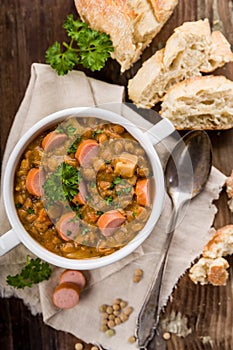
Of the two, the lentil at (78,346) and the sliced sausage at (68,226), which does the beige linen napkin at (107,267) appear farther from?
the sliced sausage at (68,226)

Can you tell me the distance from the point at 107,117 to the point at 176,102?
0.36 meters

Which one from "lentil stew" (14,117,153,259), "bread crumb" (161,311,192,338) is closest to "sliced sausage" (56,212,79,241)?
"lentil stew" (14,117,153,259)

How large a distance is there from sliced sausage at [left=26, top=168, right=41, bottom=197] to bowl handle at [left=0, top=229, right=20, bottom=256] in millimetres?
198

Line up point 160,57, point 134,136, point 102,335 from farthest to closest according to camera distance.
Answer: point 102,335
point 160,57
point 134,136

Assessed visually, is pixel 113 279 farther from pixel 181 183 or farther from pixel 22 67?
pixel 22 67

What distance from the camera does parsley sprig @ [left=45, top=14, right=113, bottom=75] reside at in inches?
107

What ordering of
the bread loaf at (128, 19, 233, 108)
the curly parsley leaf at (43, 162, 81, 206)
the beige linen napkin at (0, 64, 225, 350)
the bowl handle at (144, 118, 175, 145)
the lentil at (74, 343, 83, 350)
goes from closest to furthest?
the curly parsley leaf at (43, 162, 81, 206) → the bowl handle at (144, 118, 175, 145) → the bread loaf at (128, 19, 233, 108) → the beige linen napkin at (0, 64, 225, 350) → the lentil at (74, 343, 83, 350)

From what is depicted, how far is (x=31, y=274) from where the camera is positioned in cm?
283

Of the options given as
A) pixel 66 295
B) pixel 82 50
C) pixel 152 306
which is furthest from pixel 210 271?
pixel 82 50

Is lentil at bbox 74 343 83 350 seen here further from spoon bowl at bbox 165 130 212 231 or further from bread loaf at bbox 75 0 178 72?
bread loaf at bbox 75 0 178 72

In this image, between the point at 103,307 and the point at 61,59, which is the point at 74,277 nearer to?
the point at 103,307

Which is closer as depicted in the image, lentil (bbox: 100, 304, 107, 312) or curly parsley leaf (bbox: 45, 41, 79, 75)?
curly parsley leaf (bbox: 45, 41, 79, 75)

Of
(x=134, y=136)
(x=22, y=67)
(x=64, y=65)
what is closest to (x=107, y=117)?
(x=134, y=136)

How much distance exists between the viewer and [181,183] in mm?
2873
